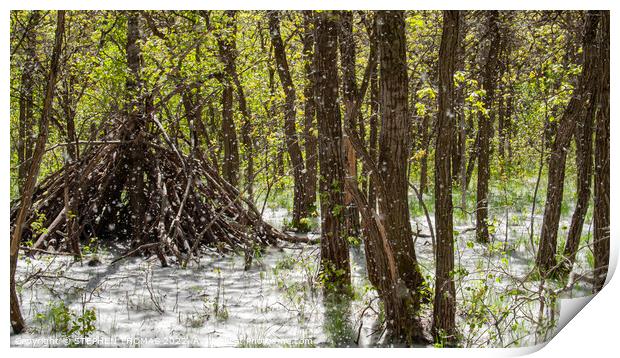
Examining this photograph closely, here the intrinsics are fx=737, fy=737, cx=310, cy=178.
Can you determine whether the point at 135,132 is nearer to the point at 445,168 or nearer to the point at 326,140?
the point at 326,140

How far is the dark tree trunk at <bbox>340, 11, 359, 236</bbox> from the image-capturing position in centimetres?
506

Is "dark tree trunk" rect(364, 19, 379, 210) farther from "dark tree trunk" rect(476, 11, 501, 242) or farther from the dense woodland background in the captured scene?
"dark tree trunk" rect(476, 11, 501, 242)

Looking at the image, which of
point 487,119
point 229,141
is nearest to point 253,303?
point 229,141

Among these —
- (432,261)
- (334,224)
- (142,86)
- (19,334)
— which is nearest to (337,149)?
(334,224)

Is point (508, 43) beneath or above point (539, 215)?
above

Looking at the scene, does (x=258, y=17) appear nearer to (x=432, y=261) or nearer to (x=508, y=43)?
(x=508, y=43)

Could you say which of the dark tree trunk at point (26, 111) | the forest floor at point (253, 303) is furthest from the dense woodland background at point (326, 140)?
the forest floor at point (253, 303)

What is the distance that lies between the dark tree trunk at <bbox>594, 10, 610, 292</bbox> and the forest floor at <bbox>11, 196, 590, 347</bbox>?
0.15 meters

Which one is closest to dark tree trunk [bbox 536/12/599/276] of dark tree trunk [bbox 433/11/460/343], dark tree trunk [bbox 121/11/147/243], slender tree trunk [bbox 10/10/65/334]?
dark tree trunk [bbox 433/11/460/343]

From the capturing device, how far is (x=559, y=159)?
6090 millimetres

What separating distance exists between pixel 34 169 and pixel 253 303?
1.90 m

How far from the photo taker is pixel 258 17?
697cm

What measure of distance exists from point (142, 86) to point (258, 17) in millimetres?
1373

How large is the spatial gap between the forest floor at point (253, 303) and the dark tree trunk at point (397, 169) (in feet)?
0.48
